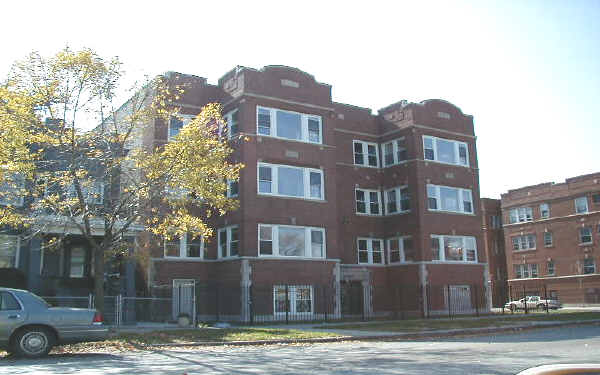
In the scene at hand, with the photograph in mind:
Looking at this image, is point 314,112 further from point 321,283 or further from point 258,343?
point 258,343

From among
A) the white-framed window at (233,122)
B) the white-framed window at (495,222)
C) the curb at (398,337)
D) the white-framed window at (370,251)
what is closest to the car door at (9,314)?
the curb at (398,337)

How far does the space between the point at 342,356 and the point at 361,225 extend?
2231 centimetres

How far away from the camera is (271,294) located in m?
28.0

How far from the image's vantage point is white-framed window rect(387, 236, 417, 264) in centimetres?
3445

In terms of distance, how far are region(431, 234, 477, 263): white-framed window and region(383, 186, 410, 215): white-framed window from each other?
2543 millimetres

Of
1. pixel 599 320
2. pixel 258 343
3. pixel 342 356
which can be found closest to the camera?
pixel 342 356

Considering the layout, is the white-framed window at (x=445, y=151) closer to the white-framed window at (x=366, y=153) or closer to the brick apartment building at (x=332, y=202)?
the brick apartment building at (x=332, y=202)

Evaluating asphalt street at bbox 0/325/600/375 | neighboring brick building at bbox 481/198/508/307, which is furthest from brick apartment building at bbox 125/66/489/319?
neighboring brick building at bbox 481/198/508/307

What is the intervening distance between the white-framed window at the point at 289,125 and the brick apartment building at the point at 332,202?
58 mm

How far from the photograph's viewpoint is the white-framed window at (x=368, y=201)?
118 feet

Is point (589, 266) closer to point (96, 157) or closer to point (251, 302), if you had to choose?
point (251, 302)

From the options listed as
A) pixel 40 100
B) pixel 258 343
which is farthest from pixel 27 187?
pixel 258 343

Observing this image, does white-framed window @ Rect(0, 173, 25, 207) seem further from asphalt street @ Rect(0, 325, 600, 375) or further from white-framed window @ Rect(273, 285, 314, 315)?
white-framed window @ Rect(273, 285, 314, 315)

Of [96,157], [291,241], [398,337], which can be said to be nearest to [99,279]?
[96,157]
